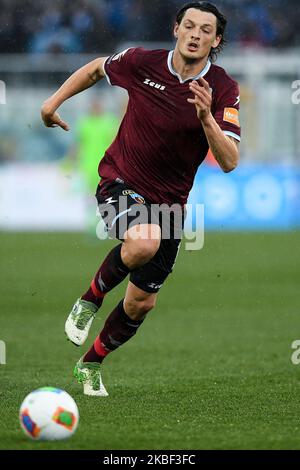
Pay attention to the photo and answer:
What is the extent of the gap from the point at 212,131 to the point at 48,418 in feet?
5.95

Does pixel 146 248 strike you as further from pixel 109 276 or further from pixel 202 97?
pixel 202 97

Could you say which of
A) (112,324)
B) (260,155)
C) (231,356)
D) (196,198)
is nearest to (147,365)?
(231,356)

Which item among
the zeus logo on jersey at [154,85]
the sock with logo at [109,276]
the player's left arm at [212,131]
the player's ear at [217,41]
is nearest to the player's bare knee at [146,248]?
the sock with logo at [109,276]

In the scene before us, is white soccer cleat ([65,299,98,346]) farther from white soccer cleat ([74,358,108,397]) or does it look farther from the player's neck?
the player's neck

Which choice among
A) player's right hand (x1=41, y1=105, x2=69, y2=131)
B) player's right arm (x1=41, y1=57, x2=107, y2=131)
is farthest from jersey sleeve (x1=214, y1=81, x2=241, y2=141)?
player's right hand (x1=41, y1=105, x2=69, y2=131)

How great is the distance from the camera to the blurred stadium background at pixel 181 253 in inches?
222

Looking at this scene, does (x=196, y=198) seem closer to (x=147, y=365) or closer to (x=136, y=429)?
(x=147, y=365)

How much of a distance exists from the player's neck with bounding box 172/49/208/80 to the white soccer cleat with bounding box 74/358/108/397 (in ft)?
6.06

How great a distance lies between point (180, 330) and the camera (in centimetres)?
952

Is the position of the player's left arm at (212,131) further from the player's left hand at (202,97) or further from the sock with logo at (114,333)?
the sock with logo at (114,333)

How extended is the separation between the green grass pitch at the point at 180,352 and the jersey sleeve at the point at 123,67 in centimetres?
193

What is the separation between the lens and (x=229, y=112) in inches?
230

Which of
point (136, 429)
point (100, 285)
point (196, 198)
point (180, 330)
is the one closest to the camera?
point (136, 429)

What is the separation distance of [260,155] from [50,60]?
4334 millimetres
